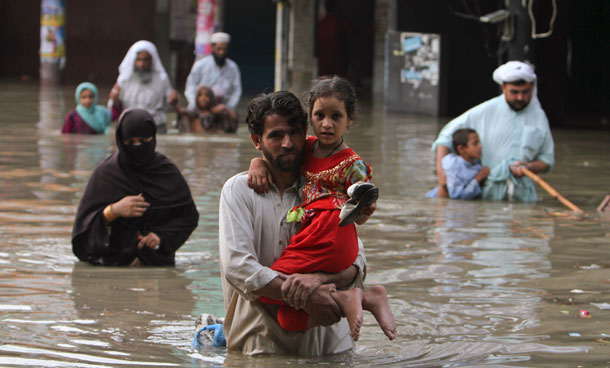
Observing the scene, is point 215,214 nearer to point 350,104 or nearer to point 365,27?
point 350,104

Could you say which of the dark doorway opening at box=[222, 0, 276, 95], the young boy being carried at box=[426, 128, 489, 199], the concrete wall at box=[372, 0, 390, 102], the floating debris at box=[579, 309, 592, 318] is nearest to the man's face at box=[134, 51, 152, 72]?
the young boy being carried at box=[426, 128, 489, 199]

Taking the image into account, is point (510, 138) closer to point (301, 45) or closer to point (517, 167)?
point (517, 167)

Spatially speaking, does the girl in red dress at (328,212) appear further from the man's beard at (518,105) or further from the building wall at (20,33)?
the building wall at (20,33)

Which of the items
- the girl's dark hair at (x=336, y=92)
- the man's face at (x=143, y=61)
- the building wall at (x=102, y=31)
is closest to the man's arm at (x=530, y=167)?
the girl's dark hair at (x=336, y=92)

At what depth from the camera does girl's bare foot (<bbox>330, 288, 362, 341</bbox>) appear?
160 inches

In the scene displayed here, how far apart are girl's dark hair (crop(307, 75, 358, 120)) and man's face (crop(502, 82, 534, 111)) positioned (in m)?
5.25

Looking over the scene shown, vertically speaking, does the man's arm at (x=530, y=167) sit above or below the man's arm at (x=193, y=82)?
below

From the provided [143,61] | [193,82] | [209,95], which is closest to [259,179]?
[143,61]

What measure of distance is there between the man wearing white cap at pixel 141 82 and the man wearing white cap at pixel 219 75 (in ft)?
4.12

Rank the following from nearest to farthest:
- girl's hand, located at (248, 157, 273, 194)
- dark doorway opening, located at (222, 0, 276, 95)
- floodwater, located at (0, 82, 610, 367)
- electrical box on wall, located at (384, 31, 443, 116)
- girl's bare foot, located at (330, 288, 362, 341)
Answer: girl's bare foot, located at (330, 288, 362, 341), girl's hand, located at (248, 157, 273, 194), floodwater, located at (0, 82, 610, 367), electrical box on wall, located at (384, 31, 443, 116), dark doorway opening, located at (222, 0, 276, 95)

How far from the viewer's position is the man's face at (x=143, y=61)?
14.2 metres

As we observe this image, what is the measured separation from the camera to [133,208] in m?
6.50

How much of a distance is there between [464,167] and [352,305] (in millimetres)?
5566

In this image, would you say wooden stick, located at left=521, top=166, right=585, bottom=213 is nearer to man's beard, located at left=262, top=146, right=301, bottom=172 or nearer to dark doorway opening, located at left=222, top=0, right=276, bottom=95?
man's beard, located at left=262, top=146, right=301, bottom=172
